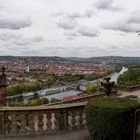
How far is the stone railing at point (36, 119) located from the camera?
834cm

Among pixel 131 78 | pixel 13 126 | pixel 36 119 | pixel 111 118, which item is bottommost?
pixel 131 78

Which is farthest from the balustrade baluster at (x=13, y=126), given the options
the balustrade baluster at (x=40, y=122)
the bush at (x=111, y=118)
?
the bush at (x=111, y=118)

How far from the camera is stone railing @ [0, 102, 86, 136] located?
8336 millimetres

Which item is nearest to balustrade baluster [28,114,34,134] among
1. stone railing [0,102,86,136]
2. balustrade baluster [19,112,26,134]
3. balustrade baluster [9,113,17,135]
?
stone railing [0,102,86,136]

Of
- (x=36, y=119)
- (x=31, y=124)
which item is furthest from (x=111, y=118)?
(x=31, y=124)

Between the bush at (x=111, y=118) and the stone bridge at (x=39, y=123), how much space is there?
1.22 m

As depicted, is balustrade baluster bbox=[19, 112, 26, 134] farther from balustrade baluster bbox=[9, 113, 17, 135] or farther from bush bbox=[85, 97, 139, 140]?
bush bbox=[85, 97, 139, 140]

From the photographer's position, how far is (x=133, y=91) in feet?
81.0

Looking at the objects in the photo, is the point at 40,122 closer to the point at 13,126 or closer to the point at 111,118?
the point at 13,126

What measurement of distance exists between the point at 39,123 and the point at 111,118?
234 centimetres

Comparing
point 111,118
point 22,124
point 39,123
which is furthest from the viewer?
point 39,123

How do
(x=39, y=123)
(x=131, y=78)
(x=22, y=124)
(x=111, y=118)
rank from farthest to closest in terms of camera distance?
(x=131, y=78), (x=39, y=123), (x=22, y=124), (x=111, y=118)

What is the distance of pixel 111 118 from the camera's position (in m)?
6.97

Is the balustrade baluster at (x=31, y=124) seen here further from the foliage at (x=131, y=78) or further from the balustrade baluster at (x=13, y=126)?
the foliage at (x=131, y=78)
